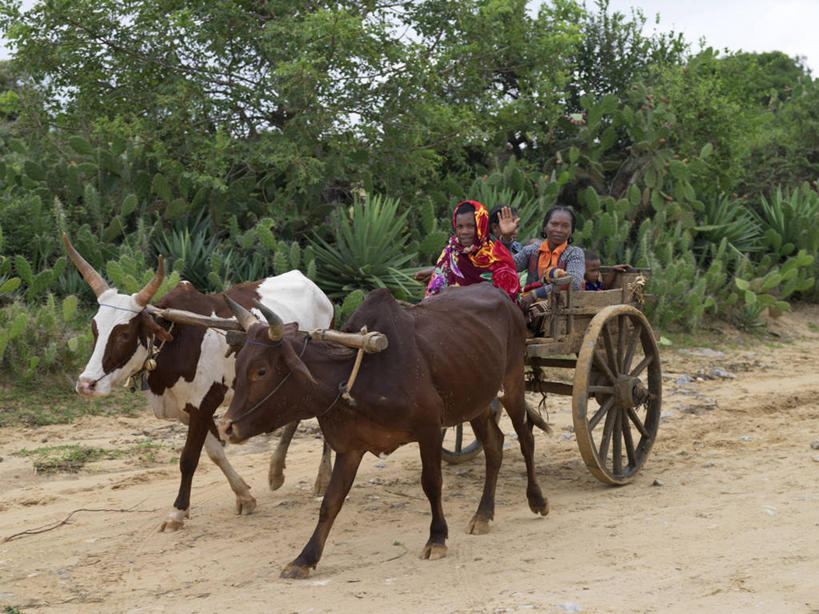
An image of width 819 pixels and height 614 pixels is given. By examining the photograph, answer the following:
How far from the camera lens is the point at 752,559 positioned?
447 centimetres

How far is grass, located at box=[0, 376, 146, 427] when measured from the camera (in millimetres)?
8344

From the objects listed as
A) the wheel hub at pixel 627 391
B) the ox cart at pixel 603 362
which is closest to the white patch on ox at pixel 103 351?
the ox cart at pixel 603 362

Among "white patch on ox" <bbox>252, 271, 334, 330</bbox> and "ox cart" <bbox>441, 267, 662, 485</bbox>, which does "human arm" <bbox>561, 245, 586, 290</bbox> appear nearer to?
"ox cart" <bbox>441, 267, 662, 485</bbox>

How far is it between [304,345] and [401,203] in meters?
7.97

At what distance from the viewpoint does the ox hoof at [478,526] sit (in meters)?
5.51

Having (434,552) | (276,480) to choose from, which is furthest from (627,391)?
(276,480)

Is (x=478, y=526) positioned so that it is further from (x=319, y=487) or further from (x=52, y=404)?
(x=52, y=404)

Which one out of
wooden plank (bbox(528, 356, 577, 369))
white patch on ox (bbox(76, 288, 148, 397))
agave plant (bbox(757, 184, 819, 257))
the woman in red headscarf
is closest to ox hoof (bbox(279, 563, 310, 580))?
white patch on ox (bbox(76, 288, 148, 397))

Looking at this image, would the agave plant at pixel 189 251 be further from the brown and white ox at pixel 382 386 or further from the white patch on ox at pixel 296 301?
the brown and white ox at pixel 382 386

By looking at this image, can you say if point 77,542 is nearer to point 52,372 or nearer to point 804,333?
point 52,372

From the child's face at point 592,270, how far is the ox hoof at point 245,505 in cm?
327

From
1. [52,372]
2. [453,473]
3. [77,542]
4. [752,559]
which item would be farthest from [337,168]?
[752,559]

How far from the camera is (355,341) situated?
15.3ft

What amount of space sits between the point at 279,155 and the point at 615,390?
225 inches
